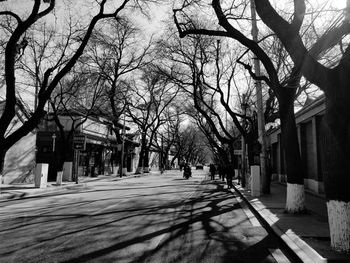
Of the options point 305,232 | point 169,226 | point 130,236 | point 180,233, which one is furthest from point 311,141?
point 130,236

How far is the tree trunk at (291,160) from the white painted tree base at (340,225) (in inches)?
180

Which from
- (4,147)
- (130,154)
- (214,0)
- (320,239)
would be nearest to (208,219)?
(320,239)

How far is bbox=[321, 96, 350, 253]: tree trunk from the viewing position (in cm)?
615

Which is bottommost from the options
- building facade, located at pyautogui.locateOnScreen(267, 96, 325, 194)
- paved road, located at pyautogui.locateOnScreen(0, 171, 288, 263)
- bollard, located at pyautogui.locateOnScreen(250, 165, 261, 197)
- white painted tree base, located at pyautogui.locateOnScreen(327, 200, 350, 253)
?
paved road, located at pyautogui.locateOnScreen(0, 171, 288, 263)

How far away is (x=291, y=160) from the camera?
1104 cm

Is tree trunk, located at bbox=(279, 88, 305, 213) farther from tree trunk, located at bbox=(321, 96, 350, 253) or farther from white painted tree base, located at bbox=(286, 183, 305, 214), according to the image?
tree trunk, located at bbox=(321, 96, 350, 253)

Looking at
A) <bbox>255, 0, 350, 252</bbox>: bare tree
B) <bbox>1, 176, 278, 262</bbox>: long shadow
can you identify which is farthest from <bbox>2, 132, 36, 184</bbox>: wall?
<bbox>255, 0, 350, 252</bbox>: bare tree

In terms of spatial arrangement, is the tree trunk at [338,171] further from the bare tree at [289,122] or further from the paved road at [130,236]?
the bare tree at [289,122]

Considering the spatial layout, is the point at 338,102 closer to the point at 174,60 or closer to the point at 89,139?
the point at 174,60

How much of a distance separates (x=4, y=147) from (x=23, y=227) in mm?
8936

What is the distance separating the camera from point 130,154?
5422 centimetres

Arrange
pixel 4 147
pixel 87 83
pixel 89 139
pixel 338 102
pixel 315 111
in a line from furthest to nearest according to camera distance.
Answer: pixel 89 139 < pixel 87 83 < pixel 315 111 < pixel 4 147 < pixel 338 102

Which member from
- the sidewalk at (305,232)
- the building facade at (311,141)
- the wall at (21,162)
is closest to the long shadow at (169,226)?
the sidewalk at (305,232)

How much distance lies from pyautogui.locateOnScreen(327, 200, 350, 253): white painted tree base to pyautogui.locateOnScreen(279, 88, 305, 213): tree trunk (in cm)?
456
